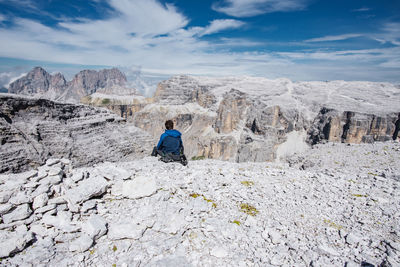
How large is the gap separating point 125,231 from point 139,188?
1.64 metres

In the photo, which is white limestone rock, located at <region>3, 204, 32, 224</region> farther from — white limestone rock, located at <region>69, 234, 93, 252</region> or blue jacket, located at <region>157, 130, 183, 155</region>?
blue jacket, located at <region>157, 130, 183, 155</region>

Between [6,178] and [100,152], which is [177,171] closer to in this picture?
[6,178]

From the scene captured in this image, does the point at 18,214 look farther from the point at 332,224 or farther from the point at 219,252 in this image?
the point at 332,224

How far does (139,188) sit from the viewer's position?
6.83m

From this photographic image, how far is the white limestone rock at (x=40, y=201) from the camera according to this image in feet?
18.1

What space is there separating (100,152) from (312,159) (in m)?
17.6

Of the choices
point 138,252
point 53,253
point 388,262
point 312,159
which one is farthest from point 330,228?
point 312,159

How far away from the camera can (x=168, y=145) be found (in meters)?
10.8

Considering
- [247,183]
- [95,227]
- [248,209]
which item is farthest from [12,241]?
[247,183]

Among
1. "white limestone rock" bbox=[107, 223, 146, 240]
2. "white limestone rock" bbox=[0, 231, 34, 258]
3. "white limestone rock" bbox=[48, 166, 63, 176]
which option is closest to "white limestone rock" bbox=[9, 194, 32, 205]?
"white limestone rock" bbox=[0, 231, 34, 258]

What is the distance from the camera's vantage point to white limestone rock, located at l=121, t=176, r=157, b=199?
21.8 ft

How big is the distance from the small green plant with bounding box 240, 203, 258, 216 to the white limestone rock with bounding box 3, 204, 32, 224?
6.07 metres

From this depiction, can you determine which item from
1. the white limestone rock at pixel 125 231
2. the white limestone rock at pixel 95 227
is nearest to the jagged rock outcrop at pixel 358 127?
the white limestone rock at pixel 125 231

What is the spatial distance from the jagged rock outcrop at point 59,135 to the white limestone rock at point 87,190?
4224mm
